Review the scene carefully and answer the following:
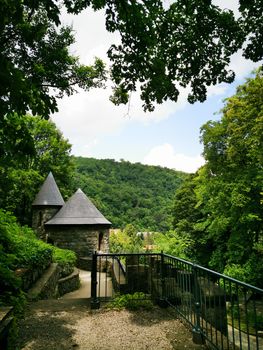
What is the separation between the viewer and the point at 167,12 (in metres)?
4.71

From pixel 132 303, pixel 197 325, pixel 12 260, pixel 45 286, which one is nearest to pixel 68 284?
pixel 45 286

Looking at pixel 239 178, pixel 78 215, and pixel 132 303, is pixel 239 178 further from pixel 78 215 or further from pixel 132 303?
pixel 78 215

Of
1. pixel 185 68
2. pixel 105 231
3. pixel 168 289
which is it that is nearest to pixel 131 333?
pixel 168 289

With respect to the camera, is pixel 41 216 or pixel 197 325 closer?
pixel 197 325

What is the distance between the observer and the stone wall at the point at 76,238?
19453 millimetres

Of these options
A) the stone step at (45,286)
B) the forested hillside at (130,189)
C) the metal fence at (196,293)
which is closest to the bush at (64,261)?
the stone step at (45,286)

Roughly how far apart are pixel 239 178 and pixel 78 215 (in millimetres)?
11692

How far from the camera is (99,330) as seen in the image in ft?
15.3

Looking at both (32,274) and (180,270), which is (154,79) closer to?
(180,270)

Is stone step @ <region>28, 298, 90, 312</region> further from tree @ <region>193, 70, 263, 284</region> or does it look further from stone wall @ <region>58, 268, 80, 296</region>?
tree @ <region>193, 70, 263, 284</region>

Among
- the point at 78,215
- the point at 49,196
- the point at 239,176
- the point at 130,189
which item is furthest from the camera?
the point at 130,189

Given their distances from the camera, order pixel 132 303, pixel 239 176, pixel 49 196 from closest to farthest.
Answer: pixel 132 303 < pixel 239 176 < pixel 49 196

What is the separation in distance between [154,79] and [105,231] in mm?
17170

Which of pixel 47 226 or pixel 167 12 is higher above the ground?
pixel 167 12
